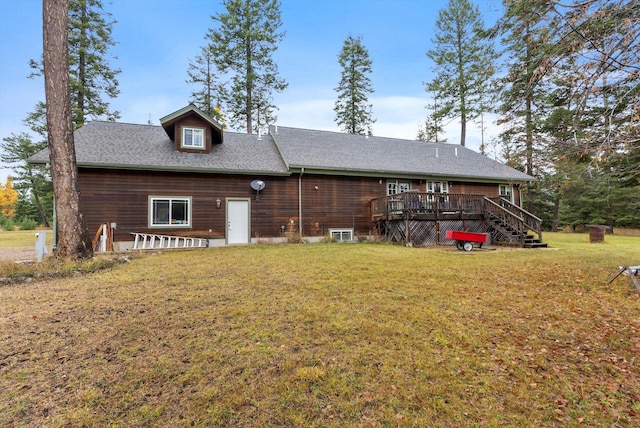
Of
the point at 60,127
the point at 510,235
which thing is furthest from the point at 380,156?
the point at 60,127

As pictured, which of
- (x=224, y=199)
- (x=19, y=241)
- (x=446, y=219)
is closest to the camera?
(x=224, y=199)

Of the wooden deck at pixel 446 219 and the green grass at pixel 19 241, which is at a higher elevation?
the wooden deck at pixel 446 219

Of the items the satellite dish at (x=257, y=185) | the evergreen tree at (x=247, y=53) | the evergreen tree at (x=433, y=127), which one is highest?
the evergreen tree at (x=247, y=53)

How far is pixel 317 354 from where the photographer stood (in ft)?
9.32

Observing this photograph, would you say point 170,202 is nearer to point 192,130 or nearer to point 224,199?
point 224,199

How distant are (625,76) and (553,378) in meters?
4.59

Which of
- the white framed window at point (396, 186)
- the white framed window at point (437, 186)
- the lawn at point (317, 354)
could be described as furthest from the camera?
the white framed window at point (437, 186)

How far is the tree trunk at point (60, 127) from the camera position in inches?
290

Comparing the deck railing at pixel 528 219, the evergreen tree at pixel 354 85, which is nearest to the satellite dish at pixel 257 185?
the deck railing at pixel 528 219

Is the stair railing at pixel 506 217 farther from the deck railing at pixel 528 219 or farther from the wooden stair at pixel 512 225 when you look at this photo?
the deck railing at pixel 528 219

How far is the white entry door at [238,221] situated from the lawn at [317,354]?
710 centimetres

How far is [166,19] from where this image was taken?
45.2 ft

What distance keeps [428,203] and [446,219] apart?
109 cm

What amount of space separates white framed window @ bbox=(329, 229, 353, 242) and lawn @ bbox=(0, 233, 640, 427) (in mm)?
8345
